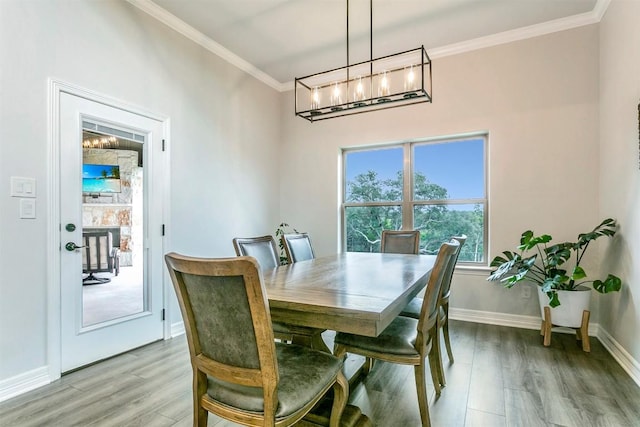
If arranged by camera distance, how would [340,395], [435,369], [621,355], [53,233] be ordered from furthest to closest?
[621,355], [53,233], [435,369], [340,395]

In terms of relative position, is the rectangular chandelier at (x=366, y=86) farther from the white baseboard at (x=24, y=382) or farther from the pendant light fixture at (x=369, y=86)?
the white baseboard at (x=24, y=382)

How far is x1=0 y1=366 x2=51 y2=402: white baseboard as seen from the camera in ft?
6.67

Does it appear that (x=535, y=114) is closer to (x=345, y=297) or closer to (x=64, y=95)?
(x=345, y=297)

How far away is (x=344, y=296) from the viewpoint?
1.47 metres

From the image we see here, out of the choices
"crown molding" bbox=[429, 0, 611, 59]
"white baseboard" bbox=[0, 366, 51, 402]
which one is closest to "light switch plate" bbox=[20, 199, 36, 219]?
"white baseboard" bbox=[0, 366, 51, 402]

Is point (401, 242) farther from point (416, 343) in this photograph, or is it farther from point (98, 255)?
point (98, 255)

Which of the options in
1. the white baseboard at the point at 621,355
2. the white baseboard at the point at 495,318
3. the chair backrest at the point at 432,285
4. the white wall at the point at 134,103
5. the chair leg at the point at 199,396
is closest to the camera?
the chair leg at the point at 199,396

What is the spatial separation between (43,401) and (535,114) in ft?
15.3

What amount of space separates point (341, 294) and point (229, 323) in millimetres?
559

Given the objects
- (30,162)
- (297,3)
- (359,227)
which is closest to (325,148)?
(359,227)

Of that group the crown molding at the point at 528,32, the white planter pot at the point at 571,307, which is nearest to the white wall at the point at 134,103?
the crown molding at the point at 528,32

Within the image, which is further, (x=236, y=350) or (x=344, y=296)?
(x=344, y=296)

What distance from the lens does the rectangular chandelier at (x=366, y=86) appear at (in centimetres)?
245

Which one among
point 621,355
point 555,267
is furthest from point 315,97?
point 621,355
